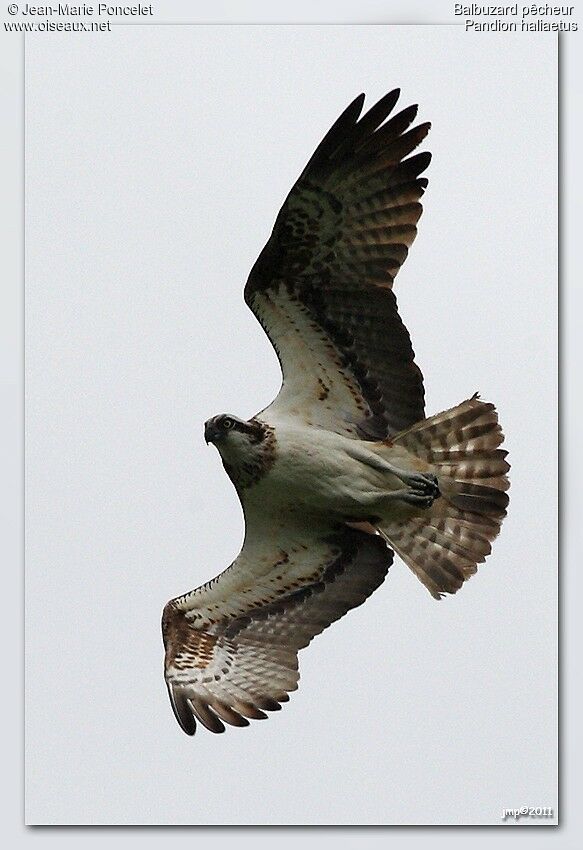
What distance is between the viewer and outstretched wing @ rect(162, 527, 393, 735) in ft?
26.2

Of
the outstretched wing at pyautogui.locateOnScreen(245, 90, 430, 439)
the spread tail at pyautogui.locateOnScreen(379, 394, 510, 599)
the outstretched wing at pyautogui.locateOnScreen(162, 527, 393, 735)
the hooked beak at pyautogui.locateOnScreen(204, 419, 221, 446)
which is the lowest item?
the outstretched wing at pyautogui.locateOnScreen(162, 527, 393, 735)

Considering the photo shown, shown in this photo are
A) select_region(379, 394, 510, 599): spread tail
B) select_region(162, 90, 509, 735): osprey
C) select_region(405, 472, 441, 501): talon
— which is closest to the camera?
select_region(162, 90, 509, 735): osprey

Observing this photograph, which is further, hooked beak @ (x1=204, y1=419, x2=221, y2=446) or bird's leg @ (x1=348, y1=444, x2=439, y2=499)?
bird's leg @ (x1=348, y1=444, x2=439, y2=499)

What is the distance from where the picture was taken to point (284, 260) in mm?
7836

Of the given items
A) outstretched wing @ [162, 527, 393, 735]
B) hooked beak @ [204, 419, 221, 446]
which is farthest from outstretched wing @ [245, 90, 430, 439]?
outstretched wing @ [162, 527, 393, 735]

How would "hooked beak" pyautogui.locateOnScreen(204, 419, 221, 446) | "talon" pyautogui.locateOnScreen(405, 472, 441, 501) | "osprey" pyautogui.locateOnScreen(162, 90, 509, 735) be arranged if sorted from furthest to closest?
"talon" pyautogui.locateOnScreen(405, 472, 441, 501) < "osprey" pyautogui.locateOnScreen(162, 90, 509, 735) < "hooked beak" pyautogui.locateOnScreen(204, 419, 221, 446)

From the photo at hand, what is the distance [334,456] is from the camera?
7.76 meters

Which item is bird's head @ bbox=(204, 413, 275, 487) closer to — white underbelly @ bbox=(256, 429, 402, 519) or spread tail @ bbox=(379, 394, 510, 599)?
white underbelly @ bbox=(256, 429, 402, 519)

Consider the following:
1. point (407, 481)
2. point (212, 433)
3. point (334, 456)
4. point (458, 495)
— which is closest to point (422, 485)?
point (407, 481)

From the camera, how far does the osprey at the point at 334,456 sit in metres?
7.71

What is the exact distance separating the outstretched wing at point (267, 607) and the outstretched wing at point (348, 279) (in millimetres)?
730

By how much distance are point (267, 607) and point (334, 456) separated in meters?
1.07

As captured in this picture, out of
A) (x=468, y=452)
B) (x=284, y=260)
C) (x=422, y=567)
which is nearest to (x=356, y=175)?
(x=284, y=260)

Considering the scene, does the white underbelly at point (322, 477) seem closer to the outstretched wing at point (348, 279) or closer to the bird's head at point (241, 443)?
the bird's head at point (241, 443)
